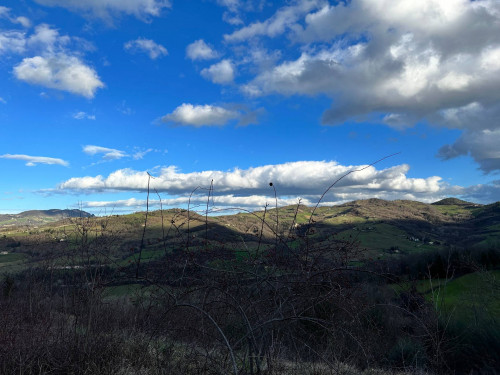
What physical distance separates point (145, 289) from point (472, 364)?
10.2m

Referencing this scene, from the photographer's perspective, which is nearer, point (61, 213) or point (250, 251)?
point (250, 251)

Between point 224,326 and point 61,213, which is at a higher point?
point 61,213

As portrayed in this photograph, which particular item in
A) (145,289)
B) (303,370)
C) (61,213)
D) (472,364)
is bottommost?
(472,364)

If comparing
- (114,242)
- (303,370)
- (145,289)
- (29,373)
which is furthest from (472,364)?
(29,373)

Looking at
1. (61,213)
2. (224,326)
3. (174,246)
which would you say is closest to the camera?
(224,326)

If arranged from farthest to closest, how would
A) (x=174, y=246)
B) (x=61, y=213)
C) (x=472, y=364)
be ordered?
(x=472, y=364)
(x=61, y=213)
(x=174, y=246)

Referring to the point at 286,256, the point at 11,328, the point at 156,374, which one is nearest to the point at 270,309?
the point at 286,256

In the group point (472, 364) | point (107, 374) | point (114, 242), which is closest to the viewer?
point (107, 374)

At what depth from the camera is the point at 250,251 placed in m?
4.56

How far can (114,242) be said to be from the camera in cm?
575

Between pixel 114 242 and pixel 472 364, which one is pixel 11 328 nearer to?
pixel 114 242

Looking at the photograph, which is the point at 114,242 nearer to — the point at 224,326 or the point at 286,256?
the point at 224,326

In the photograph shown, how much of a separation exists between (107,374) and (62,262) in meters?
2.68

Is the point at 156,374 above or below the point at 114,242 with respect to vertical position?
below
